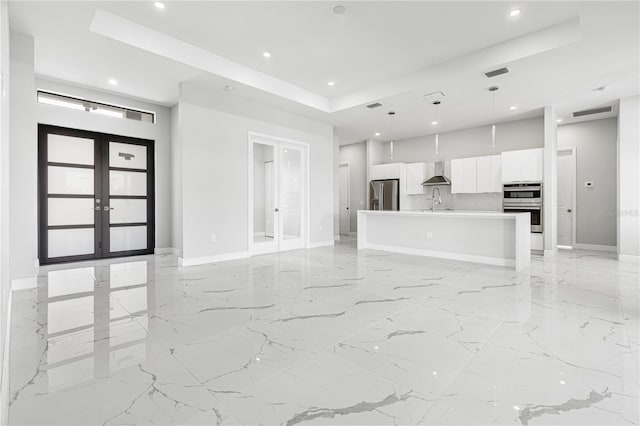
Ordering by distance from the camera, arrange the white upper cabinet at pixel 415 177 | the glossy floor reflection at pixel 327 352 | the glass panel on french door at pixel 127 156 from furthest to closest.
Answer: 1. the white upper cabinet at pixel 415 177
2. the glass panel on french door at pixel 127 156
3. the glossy floor reflection at pixel 327 352

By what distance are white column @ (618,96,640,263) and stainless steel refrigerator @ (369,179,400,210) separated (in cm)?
452

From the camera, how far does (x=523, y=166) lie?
268 inches

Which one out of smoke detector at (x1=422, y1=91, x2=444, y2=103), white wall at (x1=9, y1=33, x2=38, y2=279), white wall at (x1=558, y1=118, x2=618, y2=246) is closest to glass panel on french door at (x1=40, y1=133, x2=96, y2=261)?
white wall at (x1=9, y1=33, x2=38, y2=279)

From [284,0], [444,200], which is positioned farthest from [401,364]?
[444,200]

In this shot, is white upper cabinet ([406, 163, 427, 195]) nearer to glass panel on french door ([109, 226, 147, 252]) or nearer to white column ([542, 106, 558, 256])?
white column ([542, 106, 558, 256])

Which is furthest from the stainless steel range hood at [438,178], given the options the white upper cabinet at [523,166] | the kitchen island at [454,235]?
the kitchen island at [454,235]

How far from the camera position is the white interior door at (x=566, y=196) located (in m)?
7.40

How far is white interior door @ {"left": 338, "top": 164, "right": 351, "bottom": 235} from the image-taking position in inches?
412

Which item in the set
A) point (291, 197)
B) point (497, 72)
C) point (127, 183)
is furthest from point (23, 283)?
point (497, 72)

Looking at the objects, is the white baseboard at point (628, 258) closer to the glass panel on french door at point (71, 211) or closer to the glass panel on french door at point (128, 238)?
the glass panel on french door at point (128, 238)

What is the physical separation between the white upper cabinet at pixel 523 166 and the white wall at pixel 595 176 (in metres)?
1.56

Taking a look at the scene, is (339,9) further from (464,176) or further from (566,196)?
(566,196)

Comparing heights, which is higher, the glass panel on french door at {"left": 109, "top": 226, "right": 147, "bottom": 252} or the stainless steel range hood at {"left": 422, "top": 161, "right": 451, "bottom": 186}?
the stainless steel range hood at {"left": 422, "top": 161, "right": 451, "bottom": 186}

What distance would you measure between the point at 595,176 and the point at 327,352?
7.99 m
